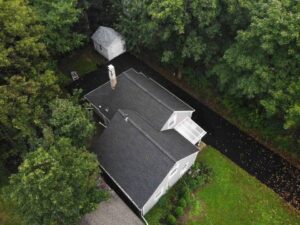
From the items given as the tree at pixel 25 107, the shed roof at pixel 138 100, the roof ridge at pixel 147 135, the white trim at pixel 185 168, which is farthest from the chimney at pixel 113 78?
the white trim at pixel 185 168

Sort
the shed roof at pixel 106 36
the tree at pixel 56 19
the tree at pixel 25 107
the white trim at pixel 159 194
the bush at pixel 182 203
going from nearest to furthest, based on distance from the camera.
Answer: the tree at pixel 25 107
the white trim at pixel 159 194
the bush at pixel 182 203
the tree at pixel 56 19
the shed roof at pixel 106 36

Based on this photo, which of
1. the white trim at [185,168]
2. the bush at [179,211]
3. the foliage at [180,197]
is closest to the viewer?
the bush at [179,211]

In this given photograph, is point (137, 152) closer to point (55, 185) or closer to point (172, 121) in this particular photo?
point (172, 121)

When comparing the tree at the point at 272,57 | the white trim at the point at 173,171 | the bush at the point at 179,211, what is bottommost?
the bush at the point at 179,211

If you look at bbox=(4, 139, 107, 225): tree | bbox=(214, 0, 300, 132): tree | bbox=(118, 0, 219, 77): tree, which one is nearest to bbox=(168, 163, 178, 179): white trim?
bbox=(4, 139, 107, 225): tree

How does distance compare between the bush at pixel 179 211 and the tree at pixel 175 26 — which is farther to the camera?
the tree at pixel 175 26

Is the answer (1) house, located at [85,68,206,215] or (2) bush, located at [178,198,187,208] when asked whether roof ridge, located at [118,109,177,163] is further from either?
(2) bush, located at [178,198,187,208]

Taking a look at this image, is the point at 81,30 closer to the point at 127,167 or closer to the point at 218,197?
the point at 127,167

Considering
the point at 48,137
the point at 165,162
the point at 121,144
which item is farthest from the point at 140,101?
the point at 48,137

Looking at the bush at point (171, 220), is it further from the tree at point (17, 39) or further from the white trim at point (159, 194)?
the tree at point (17, 39)
